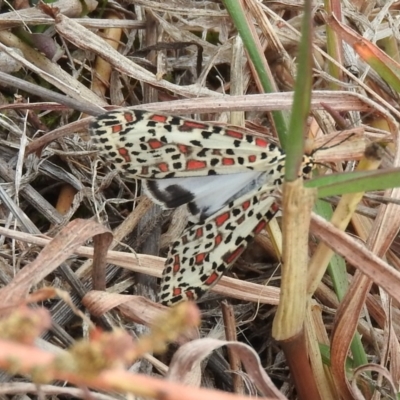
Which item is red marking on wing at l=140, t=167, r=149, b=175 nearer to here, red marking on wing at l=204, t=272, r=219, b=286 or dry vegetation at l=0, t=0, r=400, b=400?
dry vegetation at l=0, t=0, r=400, b=400

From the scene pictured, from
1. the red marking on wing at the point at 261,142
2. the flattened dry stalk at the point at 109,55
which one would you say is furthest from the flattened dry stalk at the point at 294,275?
the flattened dry stalk at the point at 109,55

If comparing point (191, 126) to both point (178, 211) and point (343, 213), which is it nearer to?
point (178, 211)

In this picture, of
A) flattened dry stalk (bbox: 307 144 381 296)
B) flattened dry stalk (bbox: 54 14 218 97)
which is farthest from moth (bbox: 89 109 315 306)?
flattened dry stalk (bbox: 54 14 218 97)

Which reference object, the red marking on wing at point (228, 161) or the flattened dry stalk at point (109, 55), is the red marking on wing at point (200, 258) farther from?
the flattened dry stalk at point (109, 55)

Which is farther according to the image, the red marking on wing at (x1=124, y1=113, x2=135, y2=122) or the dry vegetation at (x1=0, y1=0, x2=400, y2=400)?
the red marking on wing at (x1=124, y1=113, x2=135, y2=122)

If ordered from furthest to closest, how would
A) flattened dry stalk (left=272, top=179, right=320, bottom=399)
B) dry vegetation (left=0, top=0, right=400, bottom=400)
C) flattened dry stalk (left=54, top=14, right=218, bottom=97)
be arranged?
flattened dry stalk (left=54, top=14, right=218, bottom=97)
dry vegetation (left=0, top=0, right=400, bottom=400)
flattened dry stalk (left=272, top=179, right=320, bottom=399)

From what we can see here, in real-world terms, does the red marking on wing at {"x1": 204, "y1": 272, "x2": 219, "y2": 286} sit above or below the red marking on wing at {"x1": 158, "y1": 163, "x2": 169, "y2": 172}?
below
